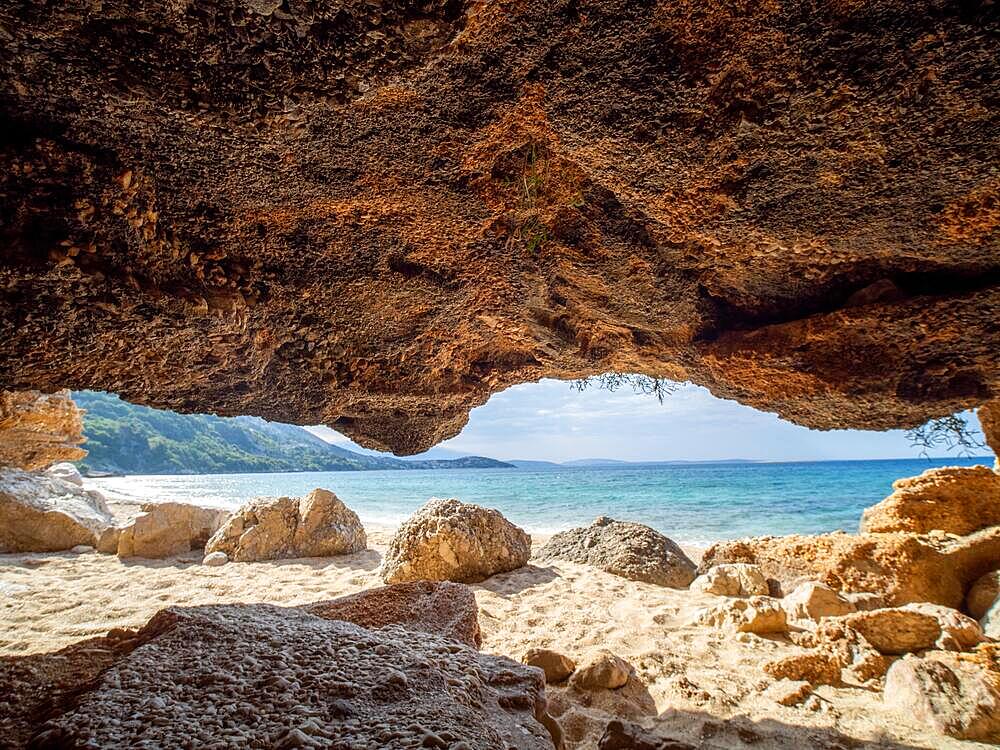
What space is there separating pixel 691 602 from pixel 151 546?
27.9 feet

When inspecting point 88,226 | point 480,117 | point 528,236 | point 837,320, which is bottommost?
point 837,320

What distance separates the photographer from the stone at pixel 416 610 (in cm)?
290

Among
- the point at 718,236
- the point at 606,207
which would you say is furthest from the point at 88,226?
the point at 718,236

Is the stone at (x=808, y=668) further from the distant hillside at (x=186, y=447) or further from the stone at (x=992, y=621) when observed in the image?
the distant hillside at (x=186, y=447)

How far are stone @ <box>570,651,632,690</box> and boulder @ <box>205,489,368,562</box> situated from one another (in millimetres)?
5914

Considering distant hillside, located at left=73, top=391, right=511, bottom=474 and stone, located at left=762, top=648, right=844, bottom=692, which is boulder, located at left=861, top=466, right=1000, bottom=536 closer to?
stone, located at left=762, top=648, right=844, bottom=692

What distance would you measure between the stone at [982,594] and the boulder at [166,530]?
10922 millimetres

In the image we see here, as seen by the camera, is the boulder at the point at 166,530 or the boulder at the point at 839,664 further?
the boulder at the point at 166,530

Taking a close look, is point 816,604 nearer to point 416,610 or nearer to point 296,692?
point 416,610

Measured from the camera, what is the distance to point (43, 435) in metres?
8.56

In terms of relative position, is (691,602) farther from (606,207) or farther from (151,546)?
(151,546)

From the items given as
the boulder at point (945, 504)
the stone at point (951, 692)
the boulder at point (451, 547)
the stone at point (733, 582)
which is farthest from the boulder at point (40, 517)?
the boulder at point (945, 504)

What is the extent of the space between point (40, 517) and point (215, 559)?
338 centimetres

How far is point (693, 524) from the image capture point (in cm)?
1744
